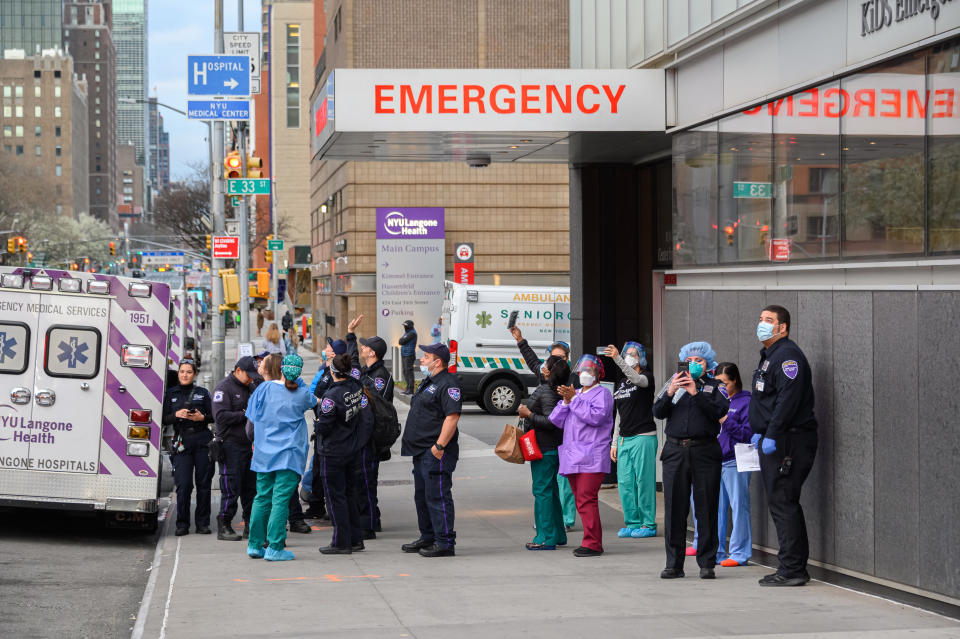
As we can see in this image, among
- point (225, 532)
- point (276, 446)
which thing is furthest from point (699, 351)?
point (225, 532)

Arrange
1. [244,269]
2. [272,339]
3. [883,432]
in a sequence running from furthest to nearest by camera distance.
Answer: [244,269]
[272,339]
[883,432]

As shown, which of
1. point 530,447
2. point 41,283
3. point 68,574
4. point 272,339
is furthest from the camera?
point 272,339

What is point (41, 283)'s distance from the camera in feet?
37.1

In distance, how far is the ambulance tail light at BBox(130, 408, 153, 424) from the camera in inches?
449

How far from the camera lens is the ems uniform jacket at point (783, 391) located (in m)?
8.60

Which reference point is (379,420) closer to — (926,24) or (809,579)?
(809,579)

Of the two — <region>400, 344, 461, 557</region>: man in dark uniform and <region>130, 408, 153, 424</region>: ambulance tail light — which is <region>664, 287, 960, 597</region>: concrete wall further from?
<region>130, 408, 153, 424</region>: ambulance tail light

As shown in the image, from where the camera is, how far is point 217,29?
21172 millimetres

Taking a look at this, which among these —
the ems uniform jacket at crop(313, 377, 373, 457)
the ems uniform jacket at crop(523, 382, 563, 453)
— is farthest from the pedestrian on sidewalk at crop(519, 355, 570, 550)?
the ems uniform jacket at crop(313, 377, 373, 457)

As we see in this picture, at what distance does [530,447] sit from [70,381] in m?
4.47

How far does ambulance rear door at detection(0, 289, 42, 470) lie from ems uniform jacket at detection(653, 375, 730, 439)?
6.05 meters

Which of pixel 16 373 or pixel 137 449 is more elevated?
pixel 16 373

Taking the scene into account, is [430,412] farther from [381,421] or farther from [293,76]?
[293,76]

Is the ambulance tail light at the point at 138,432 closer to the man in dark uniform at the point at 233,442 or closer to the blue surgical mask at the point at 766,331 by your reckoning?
the man in dark uniform at the point at 233,442
